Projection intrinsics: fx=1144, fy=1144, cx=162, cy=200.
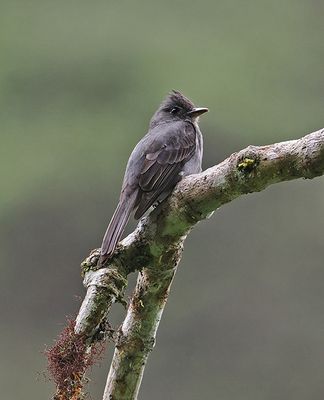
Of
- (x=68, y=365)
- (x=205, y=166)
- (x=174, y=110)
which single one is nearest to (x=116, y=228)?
(x=68, y=365)

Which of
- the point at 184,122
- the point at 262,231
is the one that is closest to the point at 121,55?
the point at 262,231

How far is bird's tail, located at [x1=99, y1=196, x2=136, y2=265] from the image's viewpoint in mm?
4484

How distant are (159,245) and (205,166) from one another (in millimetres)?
8901

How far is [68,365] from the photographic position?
13.2 feet

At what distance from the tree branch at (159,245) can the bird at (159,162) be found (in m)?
0.10

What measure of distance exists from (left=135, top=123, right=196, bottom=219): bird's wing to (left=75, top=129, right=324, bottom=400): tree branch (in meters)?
0.28

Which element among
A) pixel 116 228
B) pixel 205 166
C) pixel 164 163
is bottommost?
pixel 116 228

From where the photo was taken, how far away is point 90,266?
4496mm

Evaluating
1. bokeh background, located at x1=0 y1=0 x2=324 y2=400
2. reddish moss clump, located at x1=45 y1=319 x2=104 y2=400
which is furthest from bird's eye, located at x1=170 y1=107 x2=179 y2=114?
reddish moss clump, located at x1=45 y1=319 x2=104 y2=400

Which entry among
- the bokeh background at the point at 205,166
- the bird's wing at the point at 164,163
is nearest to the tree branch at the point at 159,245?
the bird's wing at the point at 164,163

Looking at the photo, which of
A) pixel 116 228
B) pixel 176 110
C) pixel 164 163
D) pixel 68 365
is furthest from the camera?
pixel 176 110

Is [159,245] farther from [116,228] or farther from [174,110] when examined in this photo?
[174,110]

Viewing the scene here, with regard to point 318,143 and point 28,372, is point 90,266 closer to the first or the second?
point 318,143

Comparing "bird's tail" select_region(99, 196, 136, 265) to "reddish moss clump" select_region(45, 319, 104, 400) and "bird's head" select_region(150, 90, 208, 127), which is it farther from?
"bird's head" select_region(150, 90, 208, 127)
